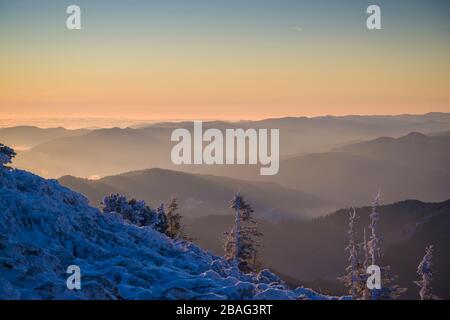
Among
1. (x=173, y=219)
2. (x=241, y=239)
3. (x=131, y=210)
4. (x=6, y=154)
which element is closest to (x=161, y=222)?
(x=131, y=210)

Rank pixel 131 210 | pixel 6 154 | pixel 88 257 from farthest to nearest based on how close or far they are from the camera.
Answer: pixel 131 210 → pixel 6 154 → pixel 88 257

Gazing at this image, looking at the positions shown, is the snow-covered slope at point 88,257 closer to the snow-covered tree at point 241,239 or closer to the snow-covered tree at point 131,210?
the snow-covered tree at point 241,239

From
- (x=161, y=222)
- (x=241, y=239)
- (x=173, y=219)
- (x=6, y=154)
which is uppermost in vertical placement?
(x=6, y=154)

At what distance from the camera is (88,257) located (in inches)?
810

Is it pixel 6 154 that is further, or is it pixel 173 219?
pixel 173 219

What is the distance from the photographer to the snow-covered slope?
16969mm

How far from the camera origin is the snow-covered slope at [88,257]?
16969 mm

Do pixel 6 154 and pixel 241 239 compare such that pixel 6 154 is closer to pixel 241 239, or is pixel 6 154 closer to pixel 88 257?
pixel 88 257

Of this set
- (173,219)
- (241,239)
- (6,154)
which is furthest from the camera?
(173,219)

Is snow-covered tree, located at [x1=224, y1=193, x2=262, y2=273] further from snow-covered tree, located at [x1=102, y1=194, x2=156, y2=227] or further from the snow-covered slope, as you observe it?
the snow-covered slope

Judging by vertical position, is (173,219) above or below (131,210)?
below

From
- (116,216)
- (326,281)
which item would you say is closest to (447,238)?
(326,281)
